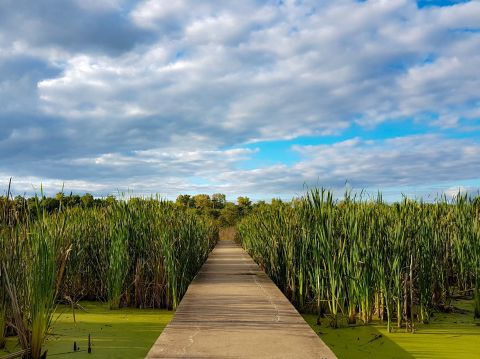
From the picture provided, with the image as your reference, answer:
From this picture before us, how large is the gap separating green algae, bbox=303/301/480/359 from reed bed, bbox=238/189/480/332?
146 millimetres

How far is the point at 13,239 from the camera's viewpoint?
3.86 m

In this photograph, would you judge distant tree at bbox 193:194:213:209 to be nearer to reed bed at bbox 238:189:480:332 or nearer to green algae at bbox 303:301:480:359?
reed bed at bbox 238:189:480:332

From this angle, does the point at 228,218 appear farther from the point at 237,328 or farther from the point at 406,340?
the point at 237,328

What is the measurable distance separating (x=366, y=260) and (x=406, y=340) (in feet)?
3.02

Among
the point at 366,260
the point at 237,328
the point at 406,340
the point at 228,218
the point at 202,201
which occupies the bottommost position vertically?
the point at 406,340

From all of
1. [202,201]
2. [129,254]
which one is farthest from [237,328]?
[202,201]

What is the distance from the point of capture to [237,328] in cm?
393

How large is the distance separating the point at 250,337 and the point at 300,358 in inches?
25.9

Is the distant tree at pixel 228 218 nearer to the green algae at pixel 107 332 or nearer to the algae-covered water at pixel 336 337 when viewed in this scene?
the green algae at pixel 107 332

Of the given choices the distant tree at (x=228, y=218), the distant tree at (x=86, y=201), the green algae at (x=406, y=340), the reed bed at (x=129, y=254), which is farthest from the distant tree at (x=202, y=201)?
the green algae at (x=406, y=340)

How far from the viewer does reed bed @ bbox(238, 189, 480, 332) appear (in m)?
4.99

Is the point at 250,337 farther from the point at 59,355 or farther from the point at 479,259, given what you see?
the point at 479,259

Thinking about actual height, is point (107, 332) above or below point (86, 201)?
below

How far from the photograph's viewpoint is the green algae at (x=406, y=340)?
13.4 feet
